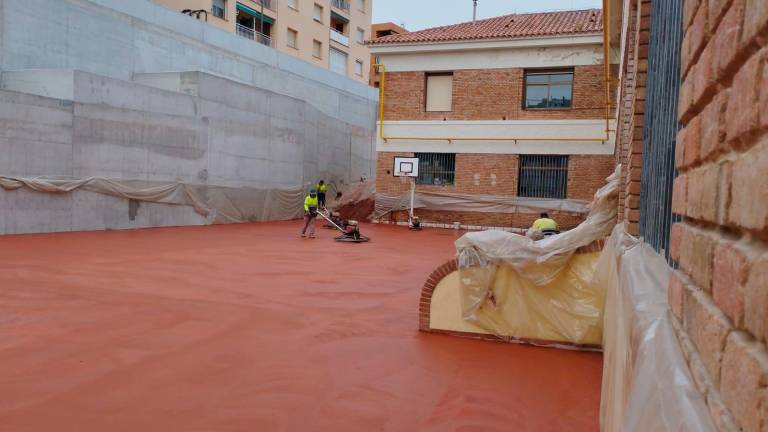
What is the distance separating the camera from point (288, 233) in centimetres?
1884

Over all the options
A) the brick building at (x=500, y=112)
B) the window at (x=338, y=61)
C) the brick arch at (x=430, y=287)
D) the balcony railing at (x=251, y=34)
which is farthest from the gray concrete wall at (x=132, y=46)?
the brick arch at (x=430, y=287)

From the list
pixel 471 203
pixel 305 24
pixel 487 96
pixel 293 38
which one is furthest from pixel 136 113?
pixel 305 24

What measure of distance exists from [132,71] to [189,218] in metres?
7.34

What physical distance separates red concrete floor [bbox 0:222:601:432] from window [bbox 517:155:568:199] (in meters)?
12.4

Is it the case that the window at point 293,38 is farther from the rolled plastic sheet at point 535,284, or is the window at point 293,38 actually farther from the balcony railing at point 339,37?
the rolled plastic sheet at point 535,284

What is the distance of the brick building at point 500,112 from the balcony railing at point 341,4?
2233 cm

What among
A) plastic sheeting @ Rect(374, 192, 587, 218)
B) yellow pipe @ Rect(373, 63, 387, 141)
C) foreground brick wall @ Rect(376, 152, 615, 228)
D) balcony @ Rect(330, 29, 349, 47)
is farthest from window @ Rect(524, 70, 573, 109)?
balcony @ Rect(330, 29, 349, 47)

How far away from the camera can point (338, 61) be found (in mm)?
44344

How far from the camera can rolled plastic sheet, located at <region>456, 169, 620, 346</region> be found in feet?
19.0

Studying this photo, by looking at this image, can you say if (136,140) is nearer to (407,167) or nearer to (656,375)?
(407,167)

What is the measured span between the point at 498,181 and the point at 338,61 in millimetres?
26527

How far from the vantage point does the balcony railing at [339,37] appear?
141 feet

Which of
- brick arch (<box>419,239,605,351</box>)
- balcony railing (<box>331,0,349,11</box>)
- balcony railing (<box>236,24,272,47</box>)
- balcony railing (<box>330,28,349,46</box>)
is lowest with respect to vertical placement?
brick arch (<box>419,239,605,351</box>)

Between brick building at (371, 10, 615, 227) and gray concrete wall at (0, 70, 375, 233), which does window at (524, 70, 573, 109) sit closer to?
brick building at (371, 10, 615, 227)
